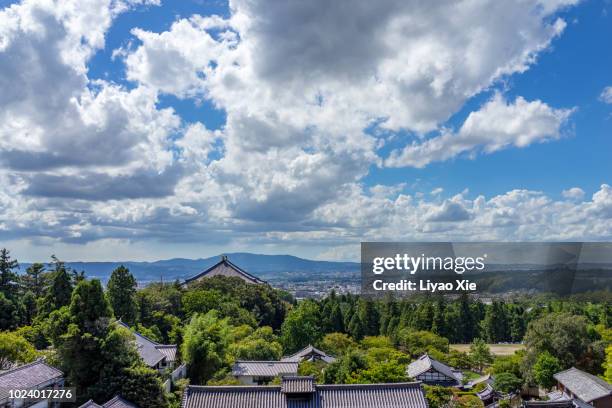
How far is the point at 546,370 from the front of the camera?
28188 millimetres

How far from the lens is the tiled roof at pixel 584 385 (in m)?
22.7

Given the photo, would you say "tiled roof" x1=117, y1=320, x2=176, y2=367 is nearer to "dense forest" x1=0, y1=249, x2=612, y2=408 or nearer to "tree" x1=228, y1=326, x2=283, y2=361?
"dense forest" x1=0, y1=249, x2=612, y2=408

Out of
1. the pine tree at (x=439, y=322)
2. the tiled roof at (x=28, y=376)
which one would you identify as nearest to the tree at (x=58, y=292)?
the tiled roof at (x=28, y=376)

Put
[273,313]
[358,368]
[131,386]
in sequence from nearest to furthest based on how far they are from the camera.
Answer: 1. [131,386]
2. [358,368]
3. [273,313]

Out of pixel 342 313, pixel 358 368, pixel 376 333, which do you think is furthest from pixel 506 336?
pixel 358 368

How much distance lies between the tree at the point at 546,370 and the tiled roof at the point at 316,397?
16857mm

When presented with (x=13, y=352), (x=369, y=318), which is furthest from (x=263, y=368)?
(x=369, y=318)

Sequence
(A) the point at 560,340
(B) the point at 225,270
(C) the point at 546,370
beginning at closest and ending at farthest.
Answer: (C) the point at 546,370, (A) the point at 560,340, (B) the point at 225,270

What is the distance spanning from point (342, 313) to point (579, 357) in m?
24.9

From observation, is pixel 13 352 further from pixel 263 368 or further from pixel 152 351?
pixel 263 368

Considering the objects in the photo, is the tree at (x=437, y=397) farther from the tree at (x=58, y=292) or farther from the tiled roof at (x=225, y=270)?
the tiled roof at (x=225, y=270)

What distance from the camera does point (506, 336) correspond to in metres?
53.4

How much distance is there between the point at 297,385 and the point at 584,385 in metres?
17.0

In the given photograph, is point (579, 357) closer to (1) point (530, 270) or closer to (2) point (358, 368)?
(2) point (358, 368)
